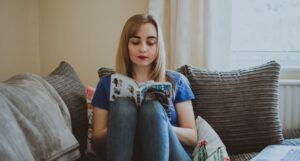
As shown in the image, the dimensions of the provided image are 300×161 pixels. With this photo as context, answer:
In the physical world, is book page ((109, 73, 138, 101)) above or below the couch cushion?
above

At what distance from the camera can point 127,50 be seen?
1664 mm

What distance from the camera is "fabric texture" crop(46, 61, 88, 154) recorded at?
1.61m

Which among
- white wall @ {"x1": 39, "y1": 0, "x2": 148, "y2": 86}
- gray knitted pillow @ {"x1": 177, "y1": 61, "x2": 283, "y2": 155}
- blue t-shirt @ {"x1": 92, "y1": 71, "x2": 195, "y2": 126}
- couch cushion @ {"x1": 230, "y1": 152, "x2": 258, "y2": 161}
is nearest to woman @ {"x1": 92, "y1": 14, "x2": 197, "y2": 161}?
blue t-shirt @ {"x1": 92, "y1": 71, "x2": 195, "y2": 126}

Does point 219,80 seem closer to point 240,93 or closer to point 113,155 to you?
point 240,93

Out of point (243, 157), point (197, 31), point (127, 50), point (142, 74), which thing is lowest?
point (243, 157)

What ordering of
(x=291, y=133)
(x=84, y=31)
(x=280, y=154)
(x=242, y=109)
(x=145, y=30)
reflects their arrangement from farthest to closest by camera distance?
(x=84, y=31) → (x=291, y=133) → (x=242, y=109) → (x=145, y=30) → (x=280, y=154)

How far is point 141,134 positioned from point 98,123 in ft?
1.09

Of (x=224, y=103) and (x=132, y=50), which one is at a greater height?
(x=132, y=50)

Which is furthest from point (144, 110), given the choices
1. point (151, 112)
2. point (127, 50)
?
point (127, 50)

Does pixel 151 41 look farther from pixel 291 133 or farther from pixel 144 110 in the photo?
pixel 291 133

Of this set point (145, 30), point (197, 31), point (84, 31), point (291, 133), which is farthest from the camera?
point (84, 31)

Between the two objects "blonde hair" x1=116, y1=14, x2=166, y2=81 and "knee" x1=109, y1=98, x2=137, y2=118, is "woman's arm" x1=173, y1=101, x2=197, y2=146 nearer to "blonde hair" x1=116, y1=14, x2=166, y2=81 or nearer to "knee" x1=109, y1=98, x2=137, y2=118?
"blonde hair" x1=116, y1=14, x2=166, y2=81

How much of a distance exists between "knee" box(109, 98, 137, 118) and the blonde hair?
301 millimetres

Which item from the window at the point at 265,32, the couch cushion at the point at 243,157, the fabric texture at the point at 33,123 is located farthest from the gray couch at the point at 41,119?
the window at the point at 265,32
